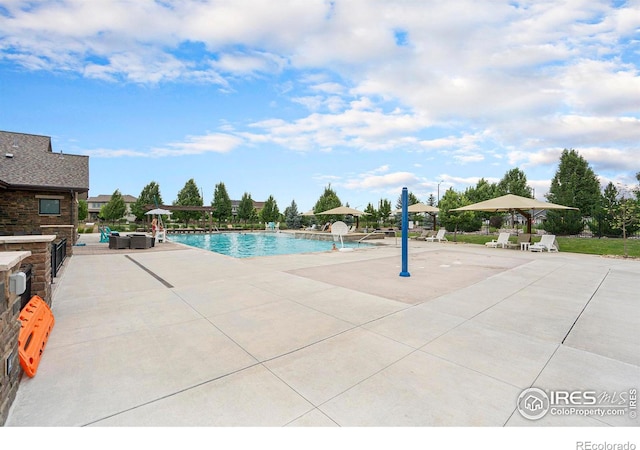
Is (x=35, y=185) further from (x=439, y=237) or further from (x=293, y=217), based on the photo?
(x=293, y=217)

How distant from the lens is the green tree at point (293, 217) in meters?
39.1

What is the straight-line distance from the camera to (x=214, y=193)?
37219 millimetres

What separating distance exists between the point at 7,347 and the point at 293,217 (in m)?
37.1

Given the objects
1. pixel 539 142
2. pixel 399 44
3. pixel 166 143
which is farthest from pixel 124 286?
pixel 539 142

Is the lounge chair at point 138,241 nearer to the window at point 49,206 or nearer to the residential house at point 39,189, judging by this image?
the residential house at point 39,189

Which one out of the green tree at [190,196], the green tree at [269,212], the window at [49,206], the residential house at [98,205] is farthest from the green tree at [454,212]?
the residential house at [98,205]

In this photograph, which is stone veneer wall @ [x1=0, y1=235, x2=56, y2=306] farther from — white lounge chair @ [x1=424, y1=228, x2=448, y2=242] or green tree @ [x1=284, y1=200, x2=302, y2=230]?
green tree @ [x1=284, y1=200, x2=302, y2=230]

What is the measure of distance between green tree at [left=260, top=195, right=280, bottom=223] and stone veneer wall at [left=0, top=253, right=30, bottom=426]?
39069 millimetres

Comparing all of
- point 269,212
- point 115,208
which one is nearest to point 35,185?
point 269,212

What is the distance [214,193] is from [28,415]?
123 ft

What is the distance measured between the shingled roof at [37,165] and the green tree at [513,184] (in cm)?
3917

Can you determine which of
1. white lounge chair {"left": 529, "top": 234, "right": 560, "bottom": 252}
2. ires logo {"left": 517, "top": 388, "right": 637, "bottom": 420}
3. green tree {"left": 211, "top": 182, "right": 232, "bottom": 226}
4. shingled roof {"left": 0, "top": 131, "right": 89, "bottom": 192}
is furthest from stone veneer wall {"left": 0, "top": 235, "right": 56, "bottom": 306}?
green tree {"left": 211, "top": 182, "right": 232, "bottom": 226}

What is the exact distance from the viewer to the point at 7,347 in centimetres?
216

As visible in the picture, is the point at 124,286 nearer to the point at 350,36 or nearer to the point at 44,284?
the point at 44,284
